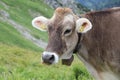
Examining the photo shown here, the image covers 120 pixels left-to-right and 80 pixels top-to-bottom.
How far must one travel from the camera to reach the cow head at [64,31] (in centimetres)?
1013

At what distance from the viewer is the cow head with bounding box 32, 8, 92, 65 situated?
33.2 ft

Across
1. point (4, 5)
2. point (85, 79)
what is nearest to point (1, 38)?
point (4, 5)

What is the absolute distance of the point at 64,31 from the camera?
1030cm

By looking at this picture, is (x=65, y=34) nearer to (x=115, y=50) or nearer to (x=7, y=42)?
(x=115, y=50)

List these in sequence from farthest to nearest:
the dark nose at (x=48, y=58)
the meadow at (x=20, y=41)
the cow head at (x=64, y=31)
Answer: the meadow at (x=20, y=41) → the cow head at (x=64, y=31) → the dark nose at (x=48, y=58)

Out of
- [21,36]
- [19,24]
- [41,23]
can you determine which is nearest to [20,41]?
[21,36]

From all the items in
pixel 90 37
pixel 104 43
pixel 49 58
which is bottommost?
pixel 49 58

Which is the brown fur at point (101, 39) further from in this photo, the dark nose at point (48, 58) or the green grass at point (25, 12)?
the green grass at point (25, 12)

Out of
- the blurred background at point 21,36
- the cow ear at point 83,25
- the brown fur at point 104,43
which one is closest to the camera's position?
the cow ear at point 83,25

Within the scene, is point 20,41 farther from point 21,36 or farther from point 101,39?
point 101,39

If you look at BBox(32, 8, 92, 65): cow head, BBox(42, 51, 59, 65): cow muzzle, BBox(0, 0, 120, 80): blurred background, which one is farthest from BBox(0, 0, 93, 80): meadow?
BBox(42, 51, 59, 65): cow muzzle

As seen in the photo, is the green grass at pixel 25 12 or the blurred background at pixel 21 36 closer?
the blurred background at pixel 21 36

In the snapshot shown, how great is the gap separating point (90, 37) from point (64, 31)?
0.85 metres

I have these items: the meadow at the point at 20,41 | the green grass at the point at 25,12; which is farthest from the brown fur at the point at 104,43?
the green grass at the point at 25,12
